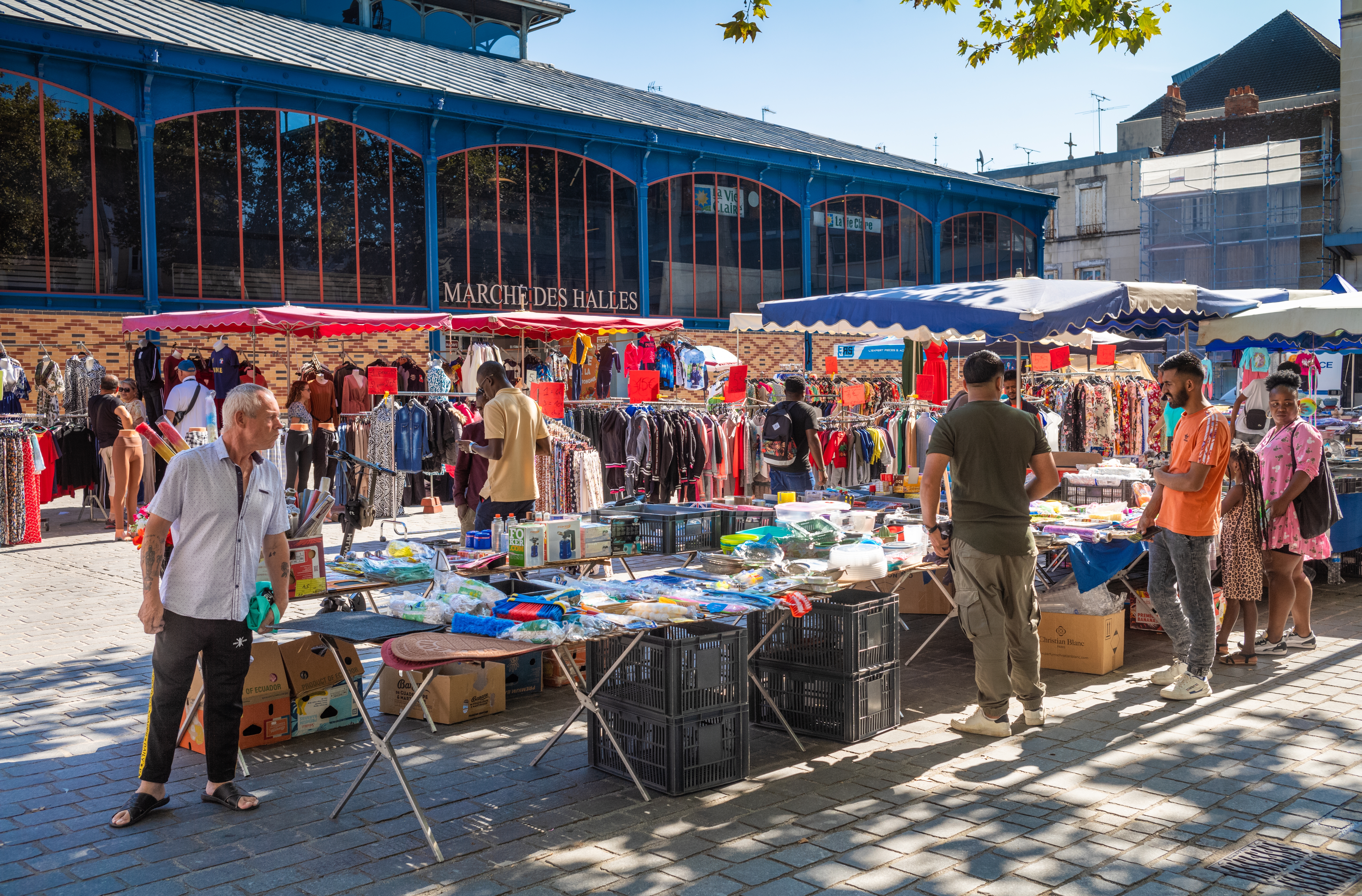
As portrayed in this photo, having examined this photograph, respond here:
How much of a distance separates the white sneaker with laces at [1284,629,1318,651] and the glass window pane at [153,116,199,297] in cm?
1616

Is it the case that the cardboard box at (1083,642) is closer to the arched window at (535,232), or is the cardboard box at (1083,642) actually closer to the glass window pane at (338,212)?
the glass window pane at (338,212)

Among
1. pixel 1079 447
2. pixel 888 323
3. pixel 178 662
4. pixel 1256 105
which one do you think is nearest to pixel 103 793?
pixel 178 662

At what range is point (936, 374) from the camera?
1184cm

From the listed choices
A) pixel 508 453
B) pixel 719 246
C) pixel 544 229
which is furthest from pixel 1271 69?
pixel 508 453

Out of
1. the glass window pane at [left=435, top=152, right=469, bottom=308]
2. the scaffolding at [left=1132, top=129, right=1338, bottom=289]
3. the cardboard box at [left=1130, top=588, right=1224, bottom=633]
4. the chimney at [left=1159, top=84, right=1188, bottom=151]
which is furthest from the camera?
the chimney at [left=1159, top=84, right=1188, bottom=151]

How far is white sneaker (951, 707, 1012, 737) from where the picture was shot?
19.4ft

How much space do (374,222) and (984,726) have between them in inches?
651

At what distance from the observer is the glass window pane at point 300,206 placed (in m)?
18.8

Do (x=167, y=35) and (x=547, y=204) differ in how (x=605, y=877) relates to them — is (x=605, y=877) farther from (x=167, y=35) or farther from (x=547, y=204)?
(x=547, y=204)

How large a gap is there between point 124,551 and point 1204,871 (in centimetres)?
1144

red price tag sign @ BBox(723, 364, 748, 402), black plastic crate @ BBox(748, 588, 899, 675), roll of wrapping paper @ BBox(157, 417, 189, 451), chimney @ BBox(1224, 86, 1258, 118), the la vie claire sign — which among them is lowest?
black plastic crate @ BBox(748, 588, 899, 675)

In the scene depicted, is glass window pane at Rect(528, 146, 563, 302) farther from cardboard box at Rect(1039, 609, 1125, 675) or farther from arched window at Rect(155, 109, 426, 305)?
cardboard box at Rect(1039, 609, 1125, 675)

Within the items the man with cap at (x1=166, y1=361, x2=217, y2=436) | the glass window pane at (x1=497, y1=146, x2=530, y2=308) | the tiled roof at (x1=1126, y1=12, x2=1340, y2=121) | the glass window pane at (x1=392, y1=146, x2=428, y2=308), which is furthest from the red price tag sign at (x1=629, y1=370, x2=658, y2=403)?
the tiled roof at (x1=1126, y1=12, x2=1340, y2=121)

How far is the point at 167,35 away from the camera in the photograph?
17.5m
